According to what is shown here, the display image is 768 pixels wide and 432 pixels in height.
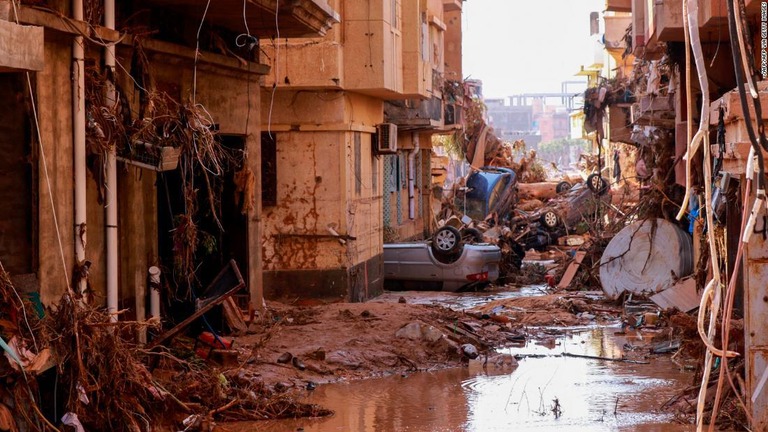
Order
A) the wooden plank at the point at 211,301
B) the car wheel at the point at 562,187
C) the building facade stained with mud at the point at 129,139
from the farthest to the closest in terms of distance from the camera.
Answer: the car wheel at the point at 562,187, the wooden plank at the point at 211,301, the building facade stained with mud at the point at 129,139

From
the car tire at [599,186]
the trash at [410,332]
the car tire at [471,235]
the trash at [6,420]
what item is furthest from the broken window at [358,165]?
the trash at [6,420]

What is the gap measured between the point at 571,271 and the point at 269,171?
759 centimetres

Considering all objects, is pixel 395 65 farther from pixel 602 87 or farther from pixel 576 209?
pixel 576 209

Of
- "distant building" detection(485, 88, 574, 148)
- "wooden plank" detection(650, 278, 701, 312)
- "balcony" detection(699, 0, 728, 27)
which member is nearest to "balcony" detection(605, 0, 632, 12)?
"wooden plank" detection(650, 278, 701, 312)

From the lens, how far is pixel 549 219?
36.2m

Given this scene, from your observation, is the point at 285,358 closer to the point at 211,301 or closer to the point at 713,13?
the point at 211,301

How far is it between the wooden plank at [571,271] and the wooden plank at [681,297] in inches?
235

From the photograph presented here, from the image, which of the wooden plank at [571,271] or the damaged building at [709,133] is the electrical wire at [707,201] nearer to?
the damaged building at [709,133]

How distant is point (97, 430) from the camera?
8.77m

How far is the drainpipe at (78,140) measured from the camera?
9.77 meters

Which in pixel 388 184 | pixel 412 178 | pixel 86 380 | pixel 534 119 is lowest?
pixel 86 380

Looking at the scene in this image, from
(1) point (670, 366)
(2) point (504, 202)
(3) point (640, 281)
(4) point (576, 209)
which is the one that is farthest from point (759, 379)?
(2) point (504, 202)

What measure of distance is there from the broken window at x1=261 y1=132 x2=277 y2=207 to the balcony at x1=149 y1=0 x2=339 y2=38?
5.02 metres

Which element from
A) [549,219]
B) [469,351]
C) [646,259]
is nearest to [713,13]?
[469,351]
